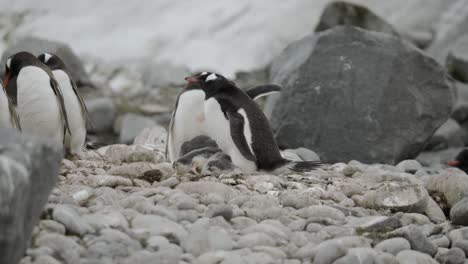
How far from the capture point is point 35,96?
5898mm

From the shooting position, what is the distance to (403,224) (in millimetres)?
4422

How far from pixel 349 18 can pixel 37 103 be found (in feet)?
20.9

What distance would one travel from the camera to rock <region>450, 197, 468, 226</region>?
15.0ft

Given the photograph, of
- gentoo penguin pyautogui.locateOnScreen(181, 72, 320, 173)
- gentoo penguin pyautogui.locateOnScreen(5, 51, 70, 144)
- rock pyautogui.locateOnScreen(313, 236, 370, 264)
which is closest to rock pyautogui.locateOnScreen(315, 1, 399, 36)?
gentoo penguin pyautogui.locateOnScreen(181, 72, 320, 173)

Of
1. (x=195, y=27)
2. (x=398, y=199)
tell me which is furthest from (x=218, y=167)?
(x=195, y=27)

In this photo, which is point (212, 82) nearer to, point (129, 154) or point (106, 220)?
point (129, 154)

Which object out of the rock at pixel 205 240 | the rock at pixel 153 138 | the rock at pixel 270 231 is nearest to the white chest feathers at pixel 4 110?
the rock at pixel 205 240

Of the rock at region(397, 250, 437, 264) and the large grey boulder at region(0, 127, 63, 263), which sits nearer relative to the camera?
the large grey boulder at region(0, 127, 63, 263)

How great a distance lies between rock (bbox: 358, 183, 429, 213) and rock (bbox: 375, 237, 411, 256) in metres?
0.72

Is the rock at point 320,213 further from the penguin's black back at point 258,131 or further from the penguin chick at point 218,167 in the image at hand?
the penguin's black back at point 258,131

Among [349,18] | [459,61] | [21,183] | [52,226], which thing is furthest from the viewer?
[459,61]

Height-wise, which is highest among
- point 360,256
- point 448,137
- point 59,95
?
point 59,95

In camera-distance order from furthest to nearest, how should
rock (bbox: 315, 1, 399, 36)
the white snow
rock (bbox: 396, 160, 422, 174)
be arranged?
the white snow → rock (bbox: 315, 1, 399, 36) → rock (bbox: 396, 160, 422, 174)

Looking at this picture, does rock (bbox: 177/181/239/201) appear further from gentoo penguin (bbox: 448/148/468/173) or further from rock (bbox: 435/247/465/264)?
gentoo penguin (bbox: 448/148/468/173)
